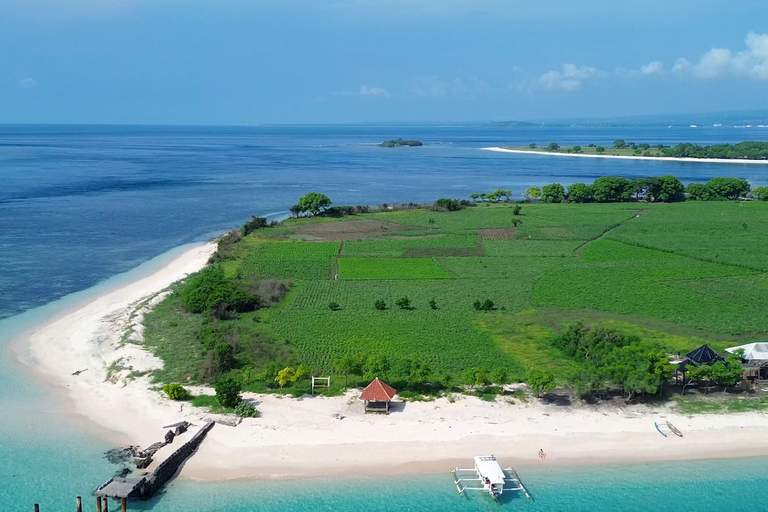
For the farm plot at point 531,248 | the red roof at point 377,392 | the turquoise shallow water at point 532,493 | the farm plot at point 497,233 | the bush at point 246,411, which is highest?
the farm plot at point 497,233

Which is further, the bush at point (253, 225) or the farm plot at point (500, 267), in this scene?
the bush at point (253, 225)

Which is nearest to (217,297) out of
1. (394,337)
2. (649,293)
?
(394,337)

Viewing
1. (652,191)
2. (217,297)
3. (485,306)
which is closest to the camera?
(217,297)

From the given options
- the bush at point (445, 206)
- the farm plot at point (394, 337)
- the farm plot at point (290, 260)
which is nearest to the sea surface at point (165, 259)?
the farm plot at point (290, 260)

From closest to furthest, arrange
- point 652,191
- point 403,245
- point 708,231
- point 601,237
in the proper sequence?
point 403,245
point 601,237
point 708,231
point 652,191

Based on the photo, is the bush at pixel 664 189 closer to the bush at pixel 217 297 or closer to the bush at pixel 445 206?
the bush at pixel 445 206

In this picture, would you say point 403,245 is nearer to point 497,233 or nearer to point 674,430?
point 497,233

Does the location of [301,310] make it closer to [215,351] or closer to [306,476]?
[215,351]
